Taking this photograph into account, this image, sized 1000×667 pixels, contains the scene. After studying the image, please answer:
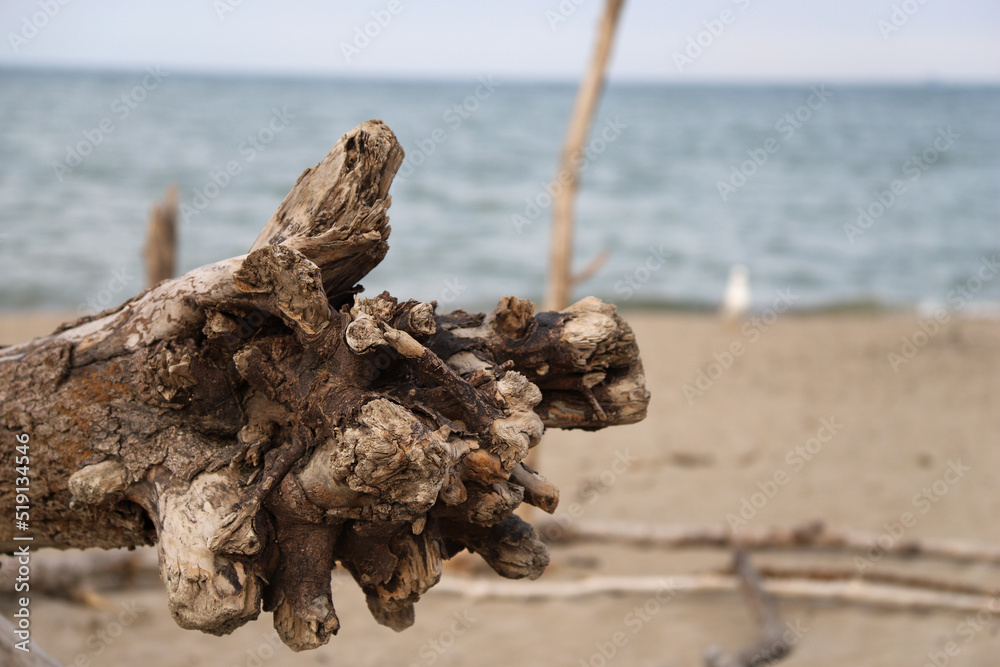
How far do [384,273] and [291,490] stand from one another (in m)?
12.3

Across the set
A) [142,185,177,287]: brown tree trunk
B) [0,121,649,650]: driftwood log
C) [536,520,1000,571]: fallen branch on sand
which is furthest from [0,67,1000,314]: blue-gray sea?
[0,121,649,650]: driftwood log

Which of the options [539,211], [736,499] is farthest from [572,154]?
Result: [539,211]

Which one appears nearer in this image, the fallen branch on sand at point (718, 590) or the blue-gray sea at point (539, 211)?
the fallen branch on sand at point (718, 590)

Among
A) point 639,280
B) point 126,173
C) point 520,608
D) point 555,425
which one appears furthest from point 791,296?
point 126,173

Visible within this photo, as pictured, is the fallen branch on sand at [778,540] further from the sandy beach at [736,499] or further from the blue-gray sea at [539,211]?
the blue-gray sea at [539,211]

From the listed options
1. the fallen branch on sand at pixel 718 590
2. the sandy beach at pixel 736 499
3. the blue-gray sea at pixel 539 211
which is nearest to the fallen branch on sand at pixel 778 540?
the sandy beach at pixel 736 499

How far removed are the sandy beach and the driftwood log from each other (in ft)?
8.27

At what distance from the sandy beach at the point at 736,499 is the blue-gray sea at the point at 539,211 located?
3.40 metres

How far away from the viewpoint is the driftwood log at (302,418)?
136 centimetres

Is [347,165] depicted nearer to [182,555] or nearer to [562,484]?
[182,555]

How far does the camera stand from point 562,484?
20.1 feet

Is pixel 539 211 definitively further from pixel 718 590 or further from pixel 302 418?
pixel 302 418

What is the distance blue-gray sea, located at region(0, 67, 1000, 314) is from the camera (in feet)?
43.9

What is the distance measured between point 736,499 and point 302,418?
4.96 m
